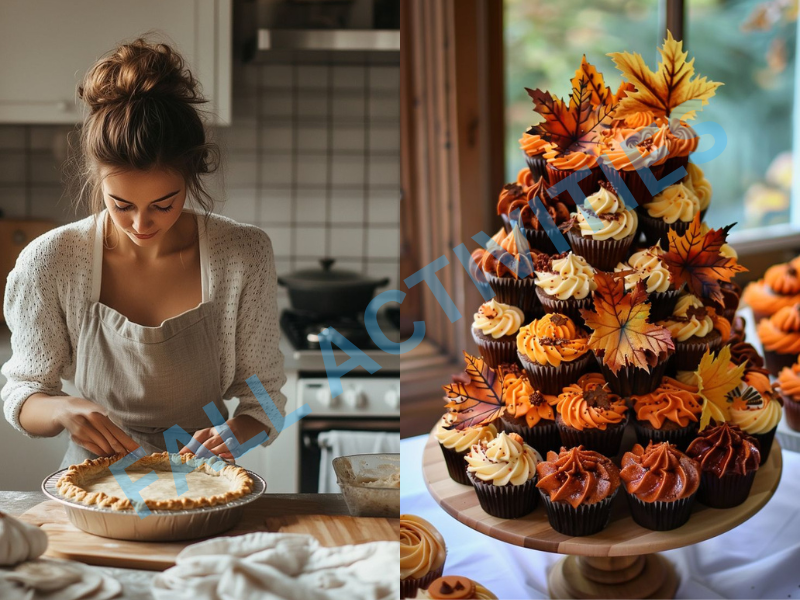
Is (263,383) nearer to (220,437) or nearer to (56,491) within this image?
(220,437)

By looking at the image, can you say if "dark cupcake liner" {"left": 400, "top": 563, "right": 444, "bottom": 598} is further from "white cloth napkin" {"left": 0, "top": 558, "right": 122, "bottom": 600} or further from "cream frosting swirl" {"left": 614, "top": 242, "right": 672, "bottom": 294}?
"cream frosting swirl" {"left": 614, "top": 242, "right": 672, "bottom": 294}

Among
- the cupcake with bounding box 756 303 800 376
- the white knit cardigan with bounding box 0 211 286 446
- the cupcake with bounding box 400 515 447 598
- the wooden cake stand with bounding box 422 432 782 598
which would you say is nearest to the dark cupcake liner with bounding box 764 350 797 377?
the cupcake with bounding box 756 303 800 376

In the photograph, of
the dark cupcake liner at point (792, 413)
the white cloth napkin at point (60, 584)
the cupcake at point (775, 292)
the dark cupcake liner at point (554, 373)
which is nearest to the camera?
the white cloth napkin at point (60, 584)

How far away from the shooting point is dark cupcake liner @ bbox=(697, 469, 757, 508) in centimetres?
107

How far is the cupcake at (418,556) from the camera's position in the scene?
3.47ft

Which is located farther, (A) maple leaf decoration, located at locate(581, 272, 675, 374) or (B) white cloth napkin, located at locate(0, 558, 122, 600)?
(A) maple leaf decoration, located at locate(581, 272, 675, 374)

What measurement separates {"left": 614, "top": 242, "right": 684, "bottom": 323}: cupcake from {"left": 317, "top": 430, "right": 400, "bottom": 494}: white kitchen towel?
40 centimetres

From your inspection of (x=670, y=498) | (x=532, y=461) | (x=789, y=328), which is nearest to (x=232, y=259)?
(x=532, y=461)

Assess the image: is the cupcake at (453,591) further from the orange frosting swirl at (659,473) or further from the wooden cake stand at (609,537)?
the orange frosting swirl at (659,473)

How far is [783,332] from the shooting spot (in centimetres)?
171

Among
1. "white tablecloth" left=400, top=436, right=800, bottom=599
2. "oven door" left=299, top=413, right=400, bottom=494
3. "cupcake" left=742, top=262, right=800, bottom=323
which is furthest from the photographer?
"cupcake" left=742, top=262, right=800, bottom=323

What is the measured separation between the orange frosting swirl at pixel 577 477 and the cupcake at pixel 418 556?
180mm

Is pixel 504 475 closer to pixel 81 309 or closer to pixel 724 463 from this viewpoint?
pixel 724 463

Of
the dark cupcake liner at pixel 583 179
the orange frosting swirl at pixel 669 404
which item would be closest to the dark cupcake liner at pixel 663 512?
the orange frosting swirl at pixel 669 404
